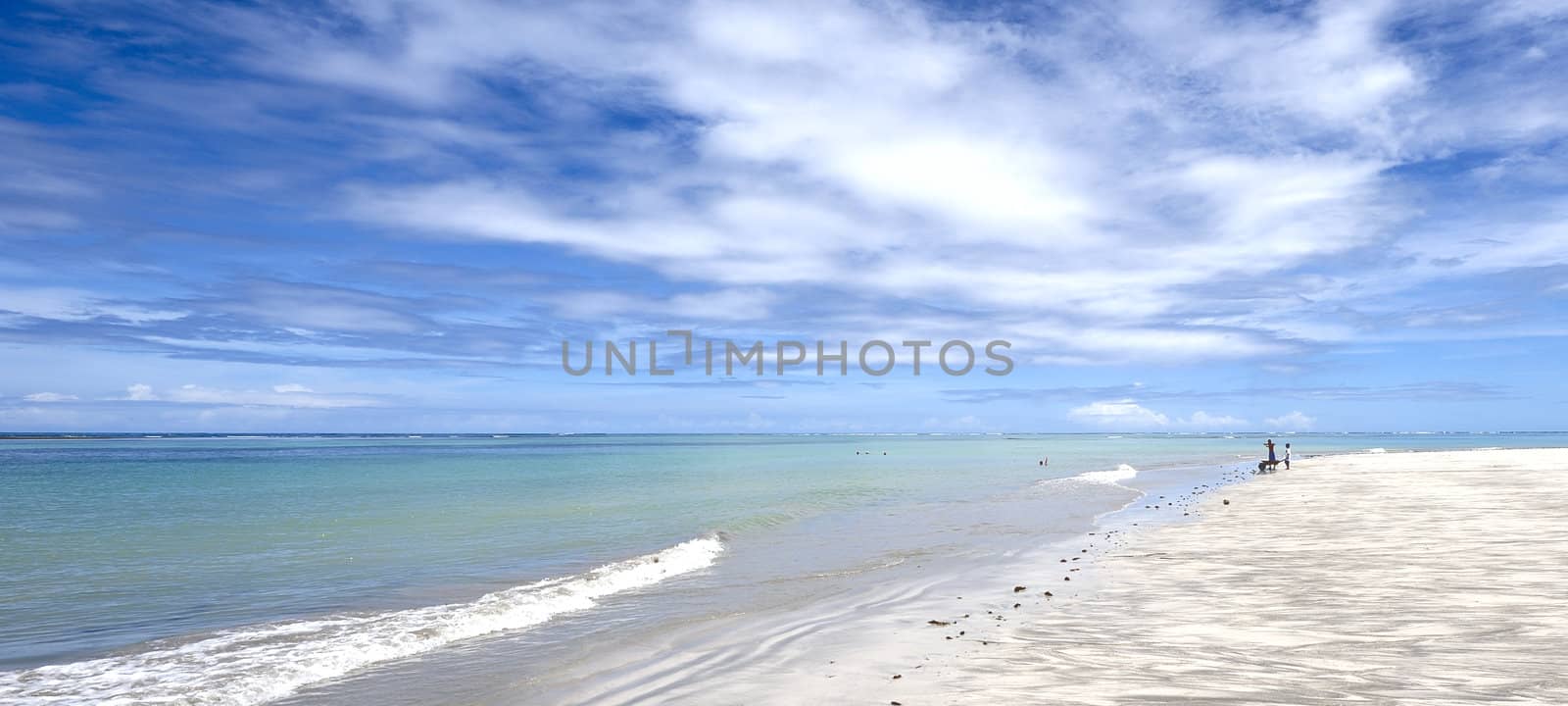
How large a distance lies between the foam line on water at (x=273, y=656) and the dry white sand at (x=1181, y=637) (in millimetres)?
3118

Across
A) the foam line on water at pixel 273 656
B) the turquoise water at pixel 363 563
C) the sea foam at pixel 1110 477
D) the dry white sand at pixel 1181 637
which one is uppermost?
the dry white sand at pixel 1181 637

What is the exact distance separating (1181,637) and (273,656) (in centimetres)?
1119

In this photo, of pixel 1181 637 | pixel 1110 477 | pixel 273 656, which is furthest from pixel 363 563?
pixel 1110 477

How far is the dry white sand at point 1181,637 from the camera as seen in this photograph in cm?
767

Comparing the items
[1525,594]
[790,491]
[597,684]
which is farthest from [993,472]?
[597,684]

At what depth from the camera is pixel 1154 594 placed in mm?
12367

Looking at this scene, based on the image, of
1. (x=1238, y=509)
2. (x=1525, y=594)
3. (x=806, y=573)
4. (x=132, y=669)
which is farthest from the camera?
(x=1238, y=509)

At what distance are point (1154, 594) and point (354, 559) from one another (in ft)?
55.1

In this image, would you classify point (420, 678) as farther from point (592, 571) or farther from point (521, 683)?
point (592, 571)

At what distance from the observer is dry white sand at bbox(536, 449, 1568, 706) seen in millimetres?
7672

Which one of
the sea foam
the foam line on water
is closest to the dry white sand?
the foam line on water

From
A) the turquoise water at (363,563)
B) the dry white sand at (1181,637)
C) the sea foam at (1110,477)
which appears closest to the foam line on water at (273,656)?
the turquoise water at (363,563)

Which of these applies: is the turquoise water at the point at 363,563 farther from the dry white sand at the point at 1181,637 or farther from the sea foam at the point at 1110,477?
the sea foam at the point at 1110,477

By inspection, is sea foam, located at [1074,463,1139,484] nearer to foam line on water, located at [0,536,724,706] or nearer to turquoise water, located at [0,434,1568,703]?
turquoise water, located at [0,434,1568,703]
